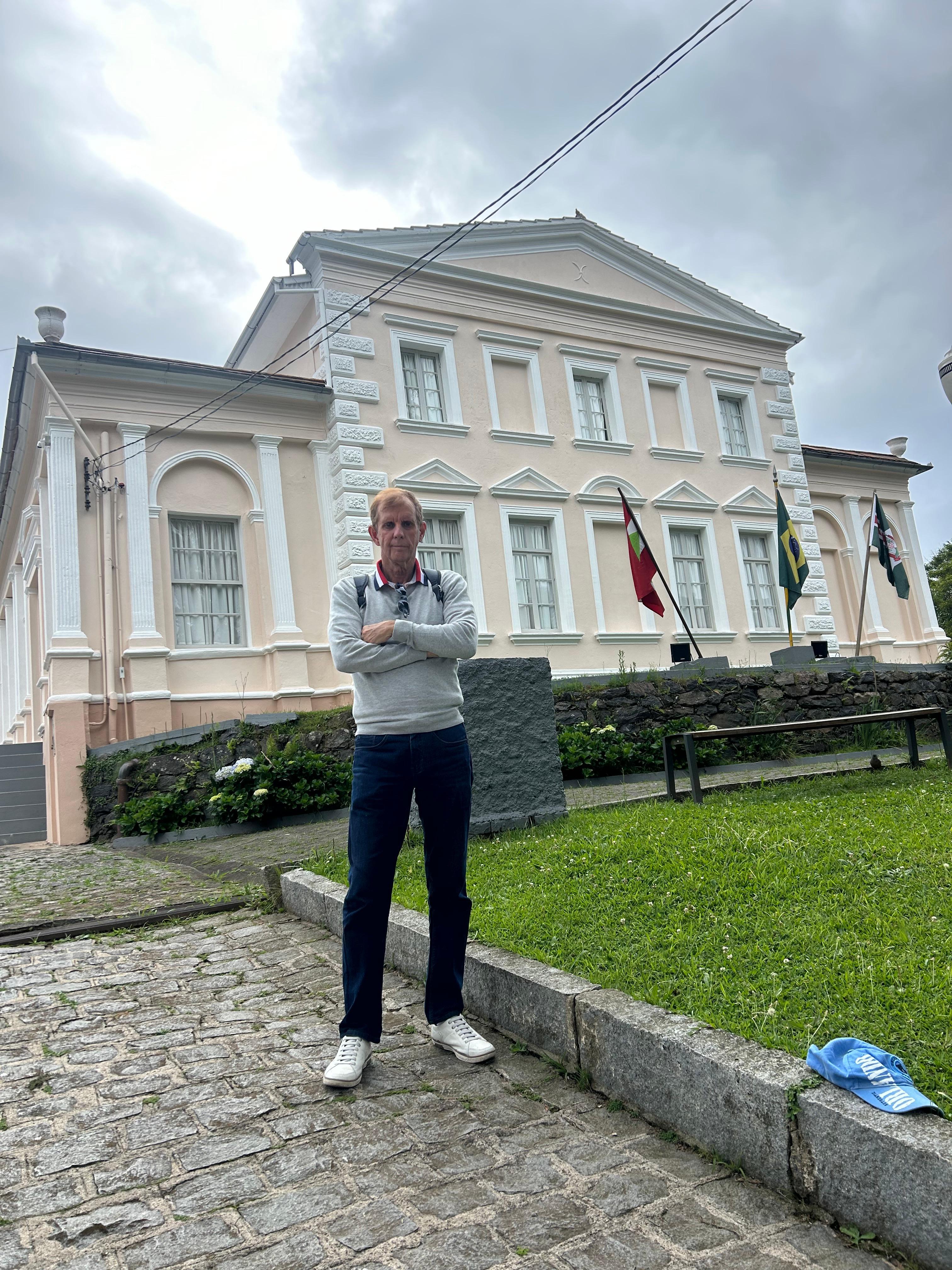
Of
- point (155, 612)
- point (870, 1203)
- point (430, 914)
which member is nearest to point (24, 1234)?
point (430, 914)

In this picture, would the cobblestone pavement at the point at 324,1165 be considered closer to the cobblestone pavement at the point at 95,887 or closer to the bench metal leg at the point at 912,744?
the cobblestone pavement at the point at 95,887

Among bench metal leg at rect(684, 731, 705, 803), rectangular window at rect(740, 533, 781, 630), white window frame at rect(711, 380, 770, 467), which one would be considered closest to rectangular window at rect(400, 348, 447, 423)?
white window frame at rect(711, 380, 770, 467)

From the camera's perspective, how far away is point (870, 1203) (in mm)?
2164

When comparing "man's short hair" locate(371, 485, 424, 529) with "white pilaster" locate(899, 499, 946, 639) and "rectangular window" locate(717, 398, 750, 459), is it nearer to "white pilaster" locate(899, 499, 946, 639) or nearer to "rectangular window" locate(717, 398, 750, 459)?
"rectangular window" locate(717, 398, 750, 459)

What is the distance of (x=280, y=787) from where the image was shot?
10.9 metres

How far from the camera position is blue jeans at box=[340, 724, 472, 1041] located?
3404 millimetres

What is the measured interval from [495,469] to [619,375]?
4.03m

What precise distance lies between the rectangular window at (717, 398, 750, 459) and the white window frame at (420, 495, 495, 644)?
690 centimetres

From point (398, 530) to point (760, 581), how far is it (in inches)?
683

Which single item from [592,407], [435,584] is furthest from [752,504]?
[435,584]

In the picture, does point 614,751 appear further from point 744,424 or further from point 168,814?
point 744,424

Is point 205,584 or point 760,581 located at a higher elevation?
point 205,584

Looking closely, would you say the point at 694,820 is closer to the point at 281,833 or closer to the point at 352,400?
the point at 281,833

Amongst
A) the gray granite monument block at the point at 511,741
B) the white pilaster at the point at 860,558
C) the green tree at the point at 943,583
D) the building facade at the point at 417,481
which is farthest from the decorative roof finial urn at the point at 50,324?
the green tree at the point at 943,583
